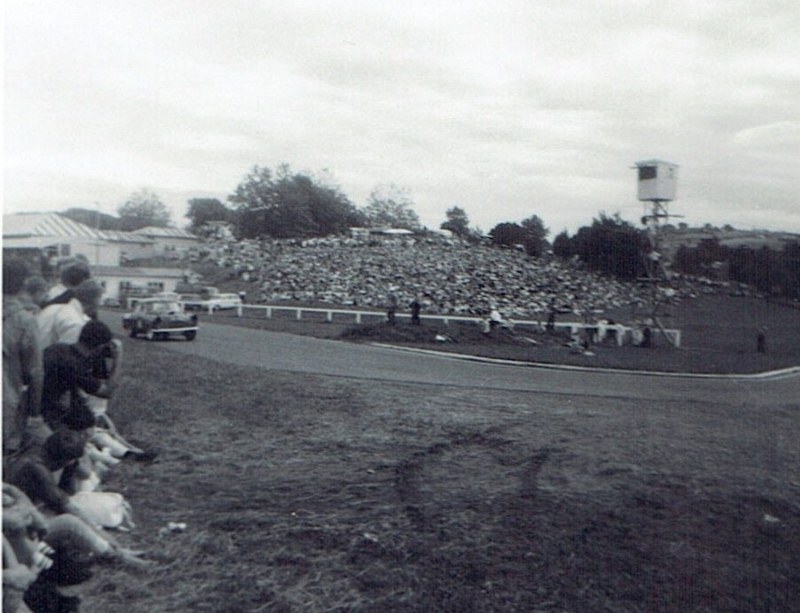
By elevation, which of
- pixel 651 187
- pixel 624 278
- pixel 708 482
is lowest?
pixel 708 482

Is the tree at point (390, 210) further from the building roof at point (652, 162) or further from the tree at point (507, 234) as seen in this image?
the building roof at point (652, 162)

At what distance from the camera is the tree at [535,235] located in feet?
11.7

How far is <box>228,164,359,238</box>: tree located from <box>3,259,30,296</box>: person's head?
3.10ft

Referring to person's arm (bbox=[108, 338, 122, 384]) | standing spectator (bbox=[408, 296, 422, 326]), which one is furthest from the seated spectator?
standing spectator (bbox=[408, 296, 422, 326])

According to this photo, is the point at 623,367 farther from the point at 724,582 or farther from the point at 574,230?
the point at 724,582

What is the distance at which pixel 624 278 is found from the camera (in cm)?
345

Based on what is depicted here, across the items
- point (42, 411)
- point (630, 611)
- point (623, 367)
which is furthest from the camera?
point (623, 367)

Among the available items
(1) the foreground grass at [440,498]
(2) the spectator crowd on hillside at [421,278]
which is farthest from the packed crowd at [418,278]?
(1) the foreground grass at [440,498]

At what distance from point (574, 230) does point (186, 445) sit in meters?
2.09

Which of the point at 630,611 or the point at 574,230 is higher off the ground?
the point at 574,230

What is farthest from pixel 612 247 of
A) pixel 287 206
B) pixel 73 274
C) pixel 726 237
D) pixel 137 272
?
pixel 73 274

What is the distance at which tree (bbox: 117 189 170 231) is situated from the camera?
11.4 feet

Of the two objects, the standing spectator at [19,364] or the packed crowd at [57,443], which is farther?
the standing spectator at [19,364]

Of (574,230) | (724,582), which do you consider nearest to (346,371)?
(574,230)
